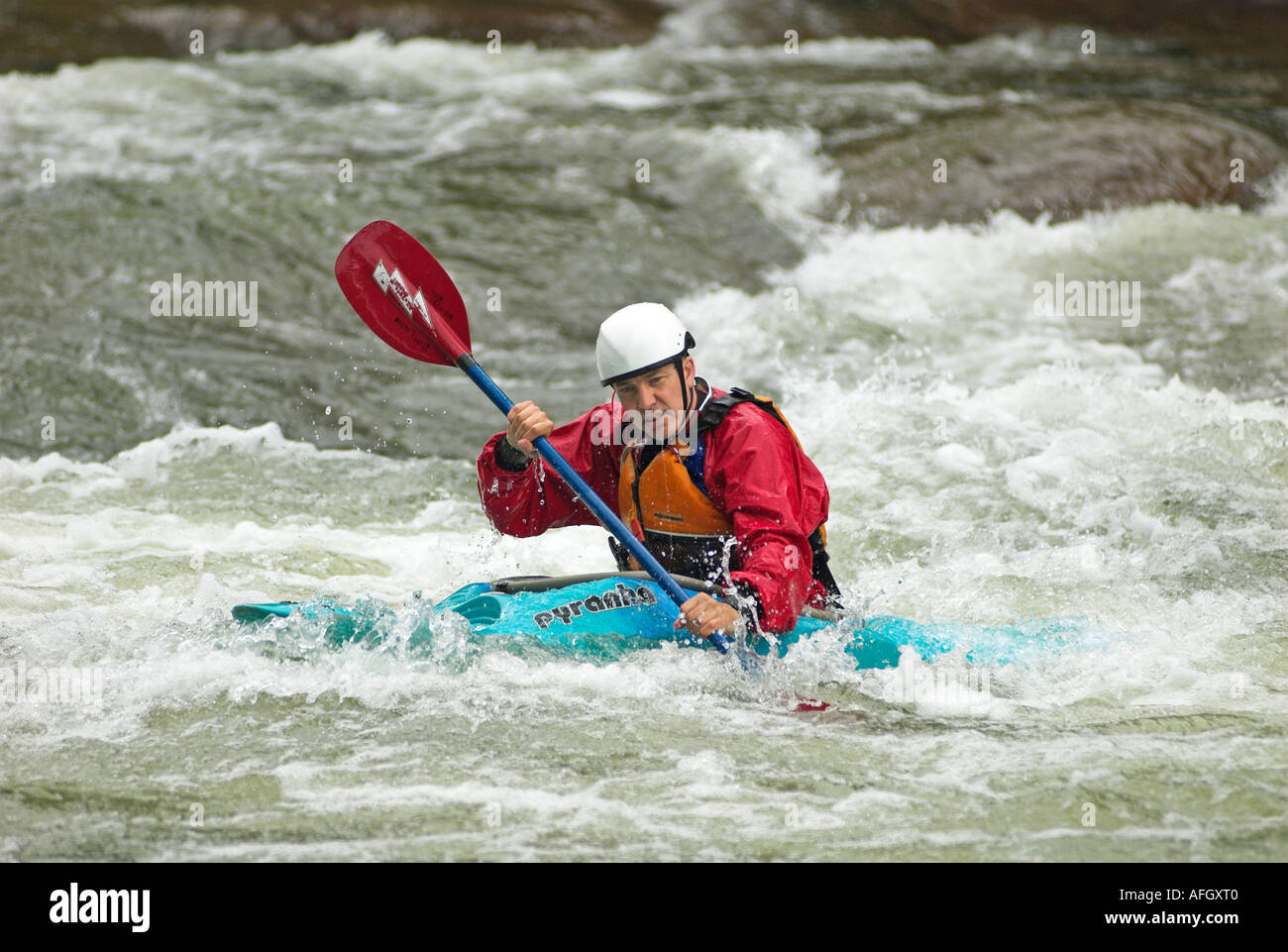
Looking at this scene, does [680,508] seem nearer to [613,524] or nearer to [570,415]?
[613,524]

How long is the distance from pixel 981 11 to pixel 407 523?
9.70 metres

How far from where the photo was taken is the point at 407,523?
588 centimetres

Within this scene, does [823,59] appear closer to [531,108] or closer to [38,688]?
[531,108]

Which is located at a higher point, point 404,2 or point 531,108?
point 404,2

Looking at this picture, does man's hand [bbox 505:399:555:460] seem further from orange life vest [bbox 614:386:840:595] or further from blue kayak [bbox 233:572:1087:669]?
blue kayak [bbox 233:572:1087:669]

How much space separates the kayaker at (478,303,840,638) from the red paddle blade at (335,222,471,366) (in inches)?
17.0

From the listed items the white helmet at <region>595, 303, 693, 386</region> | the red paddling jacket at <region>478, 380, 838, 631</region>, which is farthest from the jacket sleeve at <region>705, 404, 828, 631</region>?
the white helmet at <region>595, 303, 693, 386</region>

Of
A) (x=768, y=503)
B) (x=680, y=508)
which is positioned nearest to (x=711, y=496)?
(x=680, y=508)

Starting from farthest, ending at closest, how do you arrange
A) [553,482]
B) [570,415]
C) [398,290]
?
1. [570,415]
2. [398,290]
3. [553,482]

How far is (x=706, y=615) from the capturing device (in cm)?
338

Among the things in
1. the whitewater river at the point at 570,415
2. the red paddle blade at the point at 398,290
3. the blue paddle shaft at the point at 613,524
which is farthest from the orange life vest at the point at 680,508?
the red paddle blade at the point at 398,290

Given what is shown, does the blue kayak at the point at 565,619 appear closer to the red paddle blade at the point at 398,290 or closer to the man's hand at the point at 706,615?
the man's hand at the point at 706,615

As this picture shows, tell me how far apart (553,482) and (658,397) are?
425 millimetres
